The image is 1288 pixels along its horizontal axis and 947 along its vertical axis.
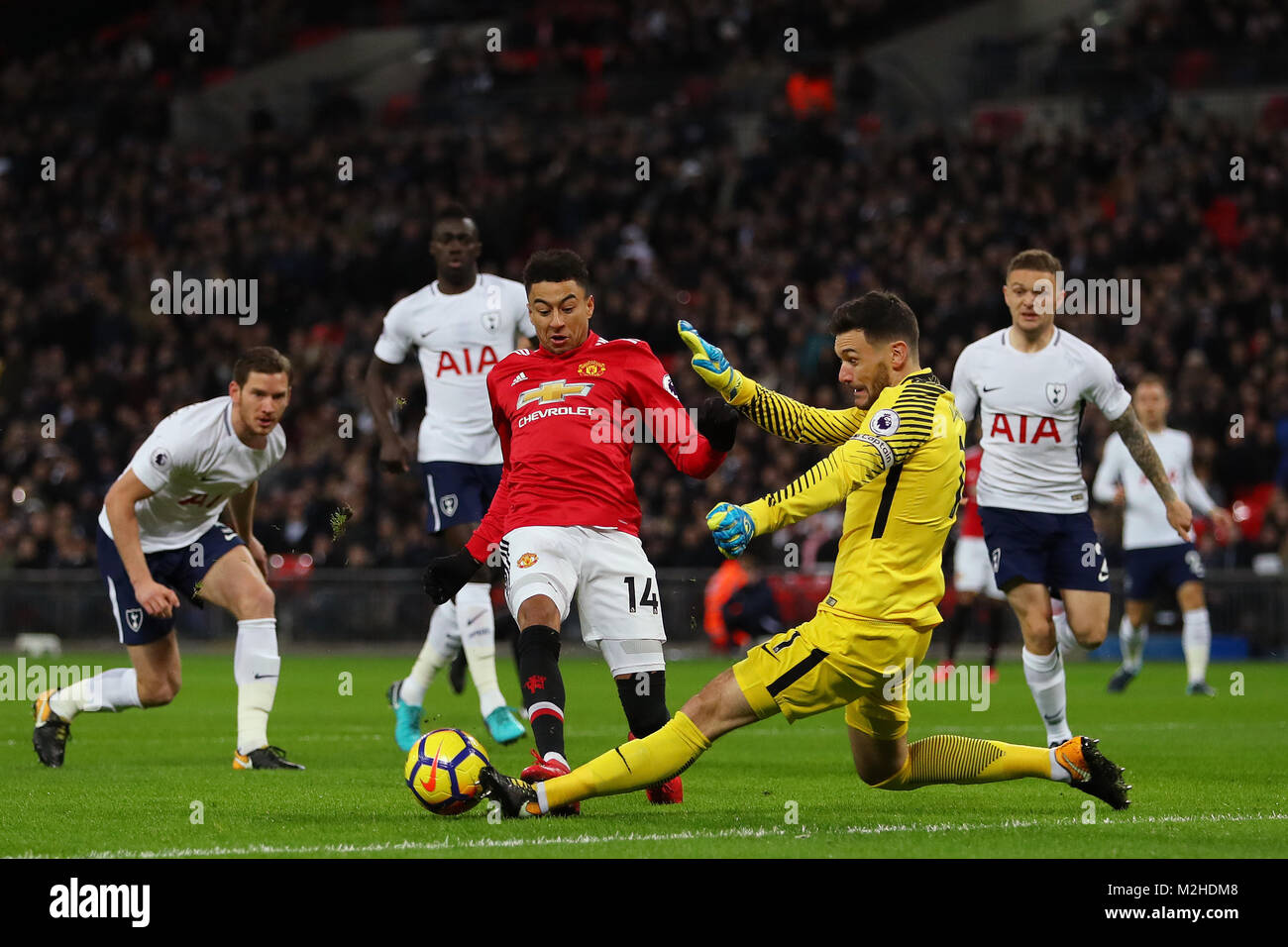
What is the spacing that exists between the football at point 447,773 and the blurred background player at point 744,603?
1206 centimetres

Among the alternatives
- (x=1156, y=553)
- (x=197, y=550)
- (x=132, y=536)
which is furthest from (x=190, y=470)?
(x=1156, y=553)

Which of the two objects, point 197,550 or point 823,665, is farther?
point 197,550

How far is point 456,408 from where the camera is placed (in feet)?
34.0

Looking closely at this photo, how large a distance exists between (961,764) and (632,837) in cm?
150

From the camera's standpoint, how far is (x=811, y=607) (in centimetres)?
2006

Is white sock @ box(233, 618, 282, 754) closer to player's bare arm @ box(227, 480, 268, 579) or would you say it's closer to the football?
player's bare arm @ box(227, 480, 268, 579)

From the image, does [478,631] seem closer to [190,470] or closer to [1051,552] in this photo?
[190,470]

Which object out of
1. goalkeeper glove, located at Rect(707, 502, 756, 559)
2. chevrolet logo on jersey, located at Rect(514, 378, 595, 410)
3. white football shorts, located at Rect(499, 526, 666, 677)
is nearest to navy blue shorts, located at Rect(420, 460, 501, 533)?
chevrolet logo on jersey, located at Rect(514, 378, 595, 410)

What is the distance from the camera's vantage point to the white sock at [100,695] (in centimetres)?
915

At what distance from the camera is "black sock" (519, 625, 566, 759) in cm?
691

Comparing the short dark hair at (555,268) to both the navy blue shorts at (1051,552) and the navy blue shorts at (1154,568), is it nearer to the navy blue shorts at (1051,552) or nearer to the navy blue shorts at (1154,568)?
the navy blue shorts at (1051,552)

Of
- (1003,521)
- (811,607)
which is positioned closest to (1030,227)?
(811,607)

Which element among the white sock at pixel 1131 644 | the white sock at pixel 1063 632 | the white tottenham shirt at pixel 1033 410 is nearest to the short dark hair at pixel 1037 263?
the white tottenham shirt at pixel 1033 410

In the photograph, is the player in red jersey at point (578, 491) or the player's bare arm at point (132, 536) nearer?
the player in red jersey at point (578, 491)
